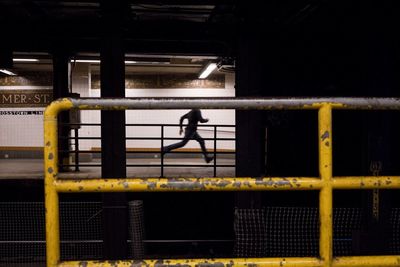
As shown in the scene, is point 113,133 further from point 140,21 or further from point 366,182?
point 366,182

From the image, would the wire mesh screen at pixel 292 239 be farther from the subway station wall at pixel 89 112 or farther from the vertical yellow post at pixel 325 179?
the subway station wall at pixel 89 112

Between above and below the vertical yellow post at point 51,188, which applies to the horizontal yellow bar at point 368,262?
below

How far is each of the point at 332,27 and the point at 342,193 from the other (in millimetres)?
3075

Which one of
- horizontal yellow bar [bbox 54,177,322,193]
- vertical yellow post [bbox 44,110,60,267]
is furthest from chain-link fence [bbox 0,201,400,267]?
horizontal yellow bar [bbox 54,177,322,193]

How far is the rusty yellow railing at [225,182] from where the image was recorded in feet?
4.65

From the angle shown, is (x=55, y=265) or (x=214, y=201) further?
(x=214, y=201)

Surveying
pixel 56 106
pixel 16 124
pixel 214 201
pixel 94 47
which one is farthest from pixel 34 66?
pixel 56 106

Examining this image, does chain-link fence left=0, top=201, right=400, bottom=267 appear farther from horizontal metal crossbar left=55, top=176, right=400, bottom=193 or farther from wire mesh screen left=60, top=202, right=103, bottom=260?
horizontal metal crossbar left=55, top=176, right=400, bottom=193

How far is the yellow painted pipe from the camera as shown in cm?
141

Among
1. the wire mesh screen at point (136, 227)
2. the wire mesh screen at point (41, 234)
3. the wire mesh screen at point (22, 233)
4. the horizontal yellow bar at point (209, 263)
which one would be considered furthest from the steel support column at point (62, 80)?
the horizontal yellow bar at point (209, 263)

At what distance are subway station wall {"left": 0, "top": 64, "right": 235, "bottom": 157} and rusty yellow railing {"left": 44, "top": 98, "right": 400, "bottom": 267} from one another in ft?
37.6

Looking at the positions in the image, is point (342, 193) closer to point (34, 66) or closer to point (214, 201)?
point (214, 201)

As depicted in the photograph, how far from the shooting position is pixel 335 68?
6.96 meters

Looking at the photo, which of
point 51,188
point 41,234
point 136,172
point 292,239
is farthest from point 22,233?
point 51,188
